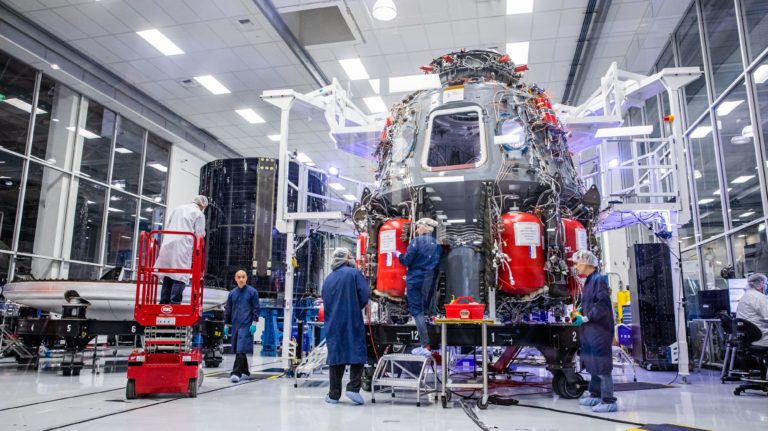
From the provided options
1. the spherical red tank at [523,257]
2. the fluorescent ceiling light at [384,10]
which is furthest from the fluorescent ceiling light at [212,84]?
the spherical red tank at [523,257]

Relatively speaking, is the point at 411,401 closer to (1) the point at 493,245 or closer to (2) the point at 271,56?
(1) the point at 493,245

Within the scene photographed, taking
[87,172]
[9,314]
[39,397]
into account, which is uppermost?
[87,172]

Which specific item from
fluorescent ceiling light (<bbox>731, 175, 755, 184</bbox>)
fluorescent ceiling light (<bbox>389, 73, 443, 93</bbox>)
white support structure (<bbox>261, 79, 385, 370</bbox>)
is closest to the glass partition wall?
white support structure (<bbox>261, 79, 385, 370</bbox>)

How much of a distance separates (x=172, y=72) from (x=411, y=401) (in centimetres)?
1143

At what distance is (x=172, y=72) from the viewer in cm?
1367

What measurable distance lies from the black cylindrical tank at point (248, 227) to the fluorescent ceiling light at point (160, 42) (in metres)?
2.88

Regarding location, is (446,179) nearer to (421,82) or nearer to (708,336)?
(421,82)

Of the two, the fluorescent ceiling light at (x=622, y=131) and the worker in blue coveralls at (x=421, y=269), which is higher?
the fluorescent ceiling light at (x=622, y=131)

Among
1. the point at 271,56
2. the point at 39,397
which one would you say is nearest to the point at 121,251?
the point at 271,56

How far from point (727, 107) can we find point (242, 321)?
8678 mm

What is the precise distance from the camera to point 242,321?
7.16m

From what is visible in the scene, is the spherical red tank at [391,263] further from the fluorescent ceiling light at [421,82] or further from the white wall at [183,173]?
the white wall at [183,173]

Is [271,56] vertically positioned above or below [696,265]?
above

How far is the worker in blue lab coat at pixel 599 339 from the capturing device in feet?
15.8
